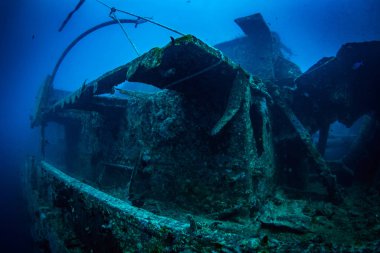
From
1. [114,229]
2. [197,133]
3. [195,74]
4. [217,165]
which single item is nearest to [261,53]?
[197,133]

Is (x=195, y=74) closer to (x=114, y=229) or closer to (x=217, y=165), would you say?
(x=217, y=165)

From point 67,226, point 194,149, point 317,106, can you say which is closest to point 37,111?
point 67,226

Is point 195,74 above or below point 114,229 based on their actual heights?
above

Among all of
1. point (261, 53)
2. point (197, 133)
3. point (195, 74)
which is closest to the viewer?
point (195, 74)

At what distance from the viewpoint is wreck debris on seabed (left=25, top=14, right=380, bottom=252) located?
291 cm

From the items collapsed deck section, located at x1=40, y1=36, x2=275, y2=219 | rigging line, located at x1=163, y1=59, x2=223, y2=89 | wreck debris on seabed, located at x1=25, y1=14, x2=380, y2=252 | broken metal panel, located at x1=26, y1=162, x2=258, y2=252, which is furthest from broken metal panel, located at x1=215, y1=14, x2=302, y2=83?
broken metal panel, located at x1=26, y1=162, x2=258, y2=252

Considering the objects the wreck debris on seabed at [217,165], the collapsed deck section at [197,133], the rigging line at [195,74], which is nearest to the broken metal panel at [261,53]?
the wreck debris on seabed at [217,165]

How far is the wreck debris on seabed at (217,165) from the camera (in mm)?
2912

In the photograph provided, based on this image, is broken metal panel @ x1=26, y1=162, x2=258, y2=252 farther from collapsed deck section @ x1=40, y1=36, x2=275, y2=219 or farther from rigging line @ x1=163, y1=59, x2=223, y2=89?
rigging line @ x1=163, y1=59, x2=223, y2=89

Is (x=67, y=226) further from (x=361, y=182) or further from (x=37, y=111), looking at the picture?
(x=37, y=111)

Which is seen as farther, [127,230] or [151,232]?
[127,230]

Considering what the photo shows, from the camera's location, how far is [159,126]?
17.1ft

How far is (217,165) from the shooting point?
4418 mm

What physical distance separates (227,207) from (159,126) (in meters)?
2.18
